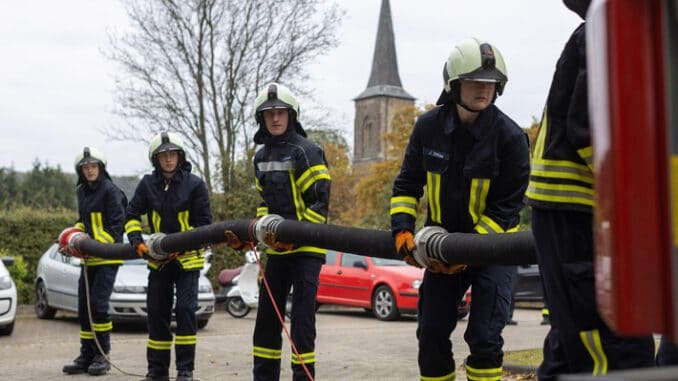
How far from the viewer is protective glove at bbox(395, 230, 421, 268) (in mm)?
4988

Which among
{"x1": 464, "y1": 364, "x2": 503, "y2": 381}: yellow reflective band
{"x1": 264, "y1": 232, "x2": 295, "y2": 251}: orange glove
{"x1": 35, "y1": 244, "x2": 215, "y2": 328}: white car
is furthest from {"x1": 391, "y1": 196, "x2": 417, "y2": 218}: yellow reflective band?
{"x1": 35, "y1": 244, "x2": 215, "y2": 328}: white car

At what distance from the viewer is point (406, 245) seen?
502 cm

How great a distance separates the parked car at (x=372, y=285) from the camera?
1736cm

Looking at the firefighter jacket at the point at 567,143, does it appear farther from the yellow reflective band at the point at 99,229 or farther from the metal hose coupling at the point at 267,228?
the yellow reflective band at the point at 99,229

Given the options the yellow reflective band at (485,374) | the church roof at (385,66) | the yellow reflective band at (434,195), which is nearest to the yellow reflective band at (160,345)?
the yellow reflective band at (434,195)

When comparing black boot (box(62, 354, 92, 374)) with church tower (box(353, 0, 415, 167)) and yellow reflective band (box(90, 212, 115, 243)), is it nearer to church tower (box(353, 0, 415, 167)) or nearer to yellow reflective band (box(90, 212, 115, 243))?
yellow reflective band (box(90, 212, 115, 243))

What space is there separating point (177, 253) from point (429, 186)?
3251mm

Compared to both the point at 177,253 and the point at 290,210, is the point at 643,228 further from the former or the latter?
the point at 177,253

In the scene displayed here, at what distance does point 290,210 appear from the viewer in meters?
6.70

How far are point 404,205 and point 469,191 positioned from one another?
15.4 inches

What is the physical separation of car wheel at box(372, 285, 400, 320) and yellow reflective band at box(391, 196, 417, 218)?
1244 cm

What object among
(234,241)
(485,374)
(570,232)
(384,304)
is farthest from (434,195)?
(384,304)

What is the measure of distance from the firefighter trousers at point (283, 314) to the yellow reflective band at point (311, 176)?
1.71 feet

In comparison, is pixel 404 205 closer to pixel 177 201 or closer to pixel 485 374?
pixel 485 374
